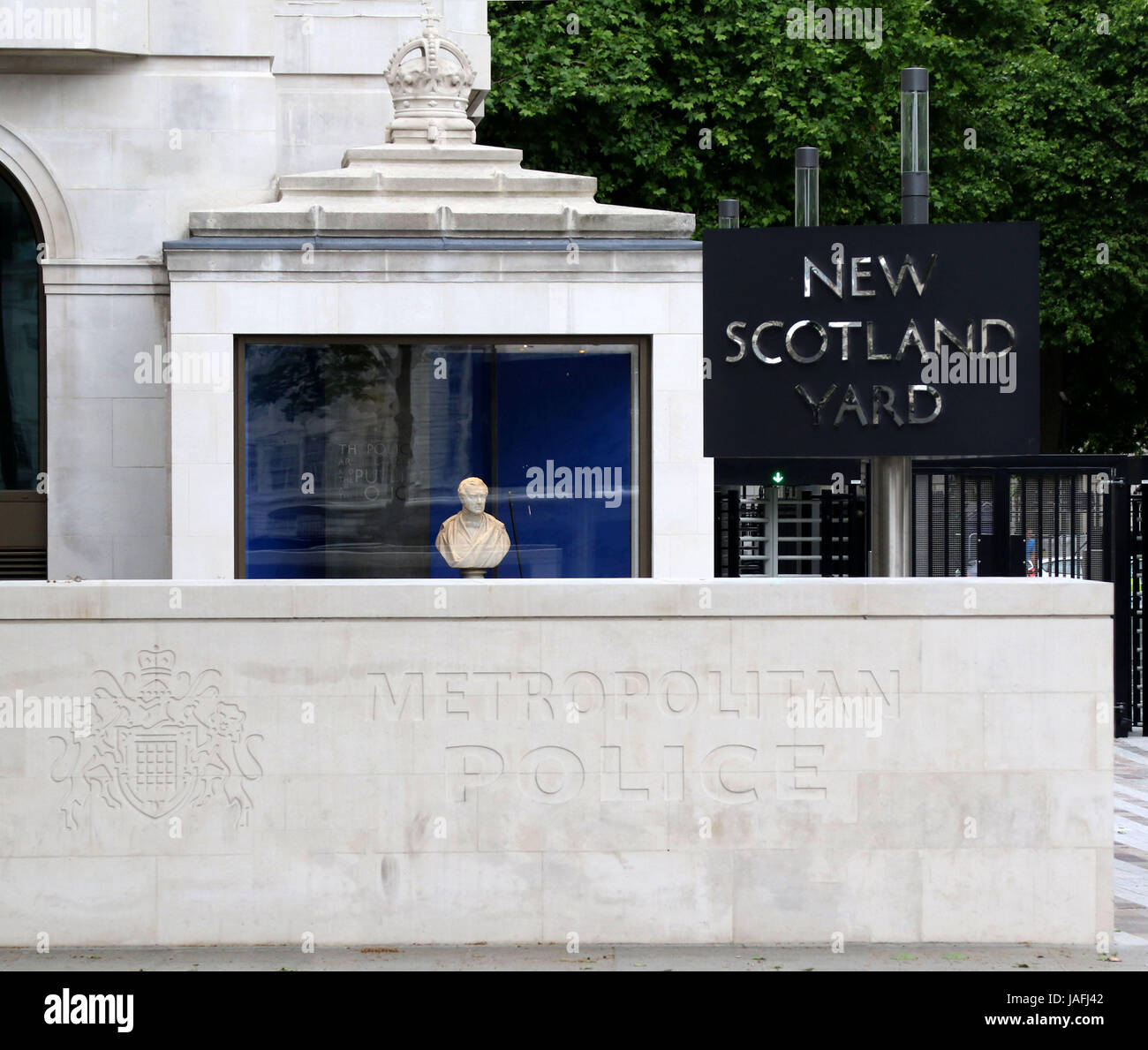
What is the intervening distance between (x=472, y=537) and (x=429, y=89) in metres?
4.04

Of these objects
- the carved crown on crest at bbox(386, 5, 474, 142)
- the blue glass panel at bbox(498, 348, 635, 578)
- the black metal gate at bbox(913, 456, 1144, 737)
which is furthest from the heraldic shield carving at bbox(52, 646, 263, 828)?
the black metal gate at bbox(913, 456, 1144, 737)

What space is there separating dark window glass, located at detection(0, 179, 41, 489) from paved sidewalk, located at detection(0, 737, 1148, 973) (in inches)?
322

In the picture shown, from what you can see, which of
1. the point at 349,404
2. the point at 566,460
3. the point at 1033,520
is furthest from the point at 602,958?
the point at 1033,520

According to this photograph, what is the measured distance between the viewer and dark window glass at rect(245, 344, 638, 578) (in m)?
13.1

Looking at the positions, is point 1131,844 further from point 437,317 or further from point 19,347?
point 19,347

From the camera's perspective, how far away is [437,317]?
42.6 ft

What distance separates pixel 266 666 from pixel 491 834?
4.56 ft

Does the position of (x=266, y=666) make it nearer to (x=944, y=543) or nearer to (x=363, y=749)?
(x=363, y=749)

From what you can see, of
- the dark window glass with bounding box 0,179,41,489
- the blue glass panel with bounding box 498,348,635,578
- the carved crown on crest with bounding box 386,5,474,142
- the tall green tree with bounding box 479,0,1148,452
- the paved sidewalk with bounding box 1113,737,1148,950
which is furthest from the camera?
the tall green tree with bounding box 479,0,1148,452

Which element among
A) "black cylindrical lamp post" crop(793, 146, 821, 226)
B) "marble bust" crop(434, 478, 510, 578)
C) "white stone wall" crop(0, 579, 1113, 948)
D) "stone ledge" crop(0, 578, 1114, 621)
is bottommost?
"white stone wall" crop(0, 579, 1113, 948)

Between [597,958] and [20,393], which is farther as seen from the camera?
[20,393]

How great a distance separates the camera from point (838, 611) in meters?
8.52

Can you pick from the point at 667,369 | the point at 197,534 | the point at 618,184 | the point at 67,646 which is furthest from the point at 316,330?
the point at 618,184

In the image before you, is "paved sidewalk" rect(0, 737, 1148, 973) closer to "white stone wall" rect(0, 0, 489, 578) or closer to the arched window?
"white stone wall" rect(0, 0, 489, 578)
